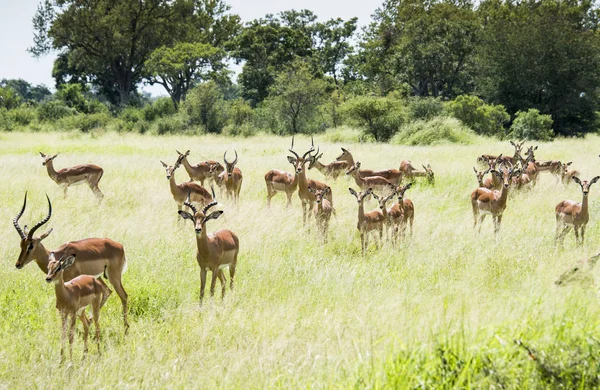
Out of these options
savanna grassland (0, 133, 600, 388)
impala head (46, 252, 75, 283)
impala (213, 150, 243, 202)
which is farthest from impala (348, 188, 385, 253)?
impala head (46, 252, 75, 283)

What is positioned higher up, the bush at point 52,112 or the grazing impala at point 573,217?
the bush at point 52,112

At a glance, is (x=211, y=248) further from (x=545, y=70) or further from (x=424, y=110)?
(x=545, y=70)

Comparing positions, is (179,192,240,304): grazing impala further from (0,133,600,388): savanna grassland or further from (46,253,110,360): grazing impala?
(46,253,110,360): grazing impala

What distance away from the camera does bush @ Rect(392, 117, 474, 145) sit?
22875 mm

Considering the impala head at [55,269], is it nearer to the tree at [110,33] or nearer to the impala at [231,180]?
the impala at [231,180]

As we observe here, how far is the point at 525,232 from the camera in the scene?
8.43 metres

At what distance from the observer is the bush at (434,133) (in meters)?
22.9

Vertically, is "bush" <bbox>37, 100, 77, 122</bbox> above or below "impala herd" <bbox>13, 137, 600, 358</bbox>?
above

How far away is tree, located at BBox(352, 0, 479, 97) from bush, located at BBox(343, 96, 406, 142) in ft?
37.2

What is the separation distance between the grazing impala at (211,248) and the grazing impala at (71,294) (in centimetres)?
101

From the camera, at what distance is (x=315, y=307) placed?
5.22 m

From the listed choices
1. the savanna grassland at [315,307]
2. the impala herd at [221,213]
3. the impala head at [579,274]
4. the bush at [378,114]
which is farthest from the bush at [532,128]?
the impala head at [579,274]

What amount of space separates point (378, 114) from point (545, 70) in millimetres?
12845

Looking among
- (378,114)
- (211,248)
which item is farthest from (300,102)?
(211,248)
